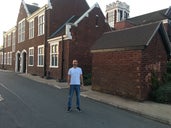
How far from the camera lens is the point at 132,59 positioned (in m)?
11.9

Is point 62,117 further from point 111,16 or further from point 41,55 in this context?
point 111,16

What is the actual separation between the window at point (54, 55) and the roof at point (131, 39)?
369 inches

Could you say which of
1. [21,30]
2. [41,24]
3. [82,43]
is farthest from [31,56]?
[82,43]

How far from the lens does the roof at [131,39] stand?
11.7 meters

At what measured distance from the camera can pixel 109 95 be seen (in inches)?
517

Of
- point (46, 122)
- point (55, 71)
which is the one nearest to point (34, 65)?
point (55, 71)

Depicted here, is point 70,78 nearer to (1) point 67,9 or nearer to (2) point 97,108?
(2) point 97,108

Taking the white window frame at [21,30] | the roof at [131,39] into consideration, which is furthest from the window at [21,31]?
the roof at [131,39]

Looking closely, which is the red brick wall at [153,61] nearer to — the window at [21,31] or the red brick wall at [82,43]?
the red brick wall at [82,43]

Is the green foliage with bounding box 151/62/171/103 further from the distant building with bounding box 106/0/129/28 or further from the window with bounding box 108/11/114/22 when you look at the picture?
the window with bounding box 108/11/114/22

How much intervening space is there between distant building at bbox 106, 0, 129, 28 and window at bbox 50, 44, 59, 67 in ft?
125

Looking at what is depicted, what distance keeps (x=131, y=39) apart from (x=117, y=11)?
49.9 metres

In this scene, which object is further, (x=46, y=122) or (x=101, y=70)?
(x=101, y=70)

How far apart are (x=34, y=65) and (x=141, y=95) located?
20.6m
